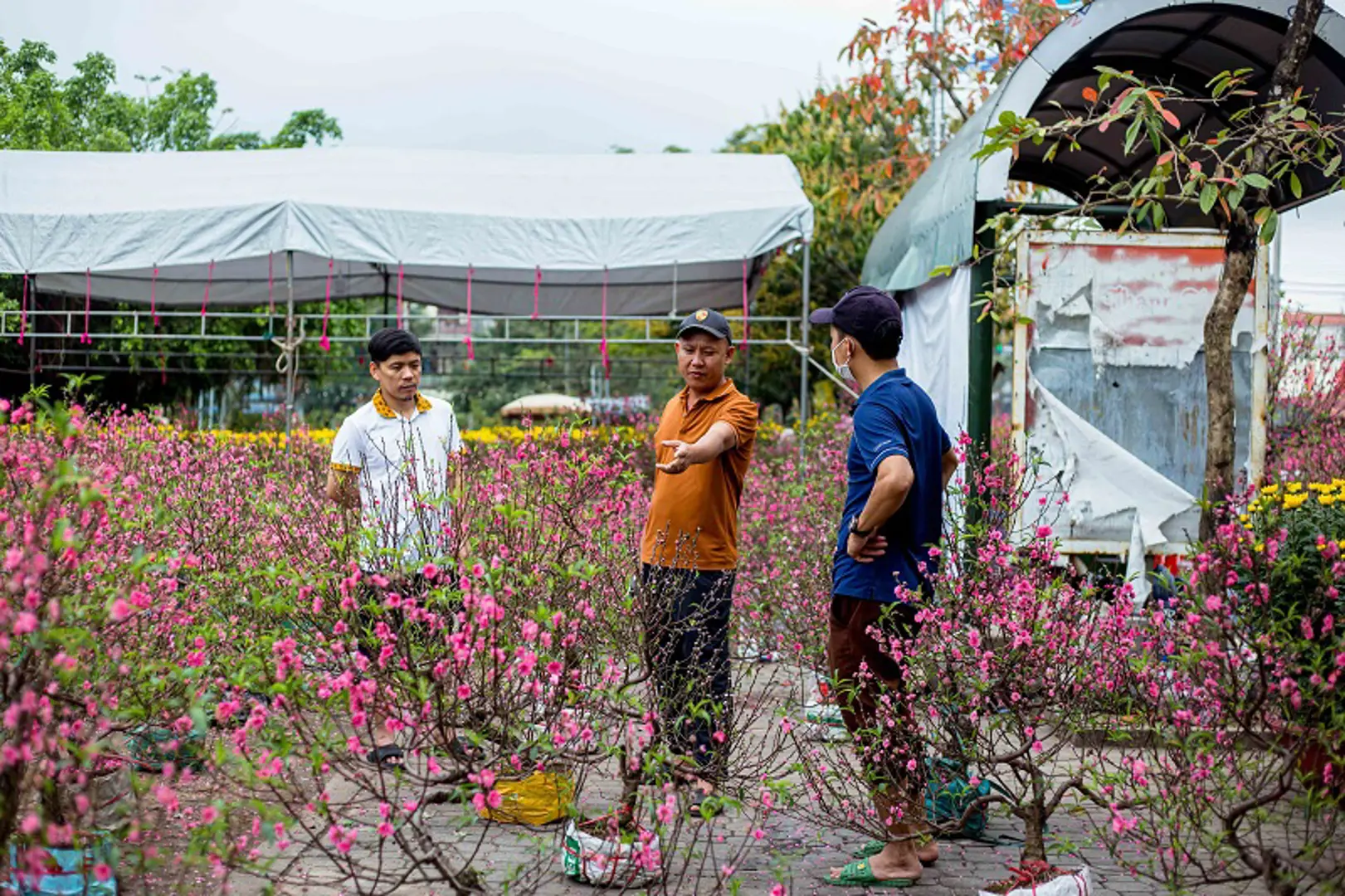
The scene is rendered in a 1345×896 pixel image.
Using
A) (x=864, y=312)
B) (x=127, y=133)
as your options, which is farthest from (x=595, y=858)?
(x=127, y=133)

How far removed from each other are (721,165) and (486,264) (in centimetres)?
420

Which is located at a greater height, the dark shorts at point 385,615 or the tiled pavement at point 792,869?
the dark shorts at point 385,615

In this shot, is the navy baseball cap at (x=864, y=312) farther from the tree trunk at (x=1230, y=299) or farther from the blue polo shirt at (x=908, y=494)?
the tree trunk at (x=1230, y=299)

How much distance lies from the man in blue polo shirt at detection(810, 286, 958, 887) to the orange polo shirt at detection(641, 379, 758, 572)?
66cm

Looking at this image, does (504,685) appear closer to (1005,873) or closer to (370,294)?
(1005,873)

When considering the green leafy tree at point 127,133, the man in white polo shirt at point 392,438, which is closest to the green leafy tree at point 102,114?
the green leafy tree at point 127,133

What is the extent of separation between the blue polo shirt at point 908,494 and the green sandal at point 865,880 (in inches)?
37.1

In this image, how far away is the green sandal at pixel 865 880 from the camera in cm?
437

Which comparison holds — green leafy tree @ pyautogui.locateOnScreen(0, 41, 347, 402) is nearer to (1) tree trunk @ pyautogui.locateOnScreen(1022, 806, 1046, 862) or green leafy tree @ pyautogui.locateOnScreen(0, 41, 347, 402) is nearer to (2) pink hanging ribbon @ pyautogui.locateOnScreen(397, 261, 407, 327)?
(2) pink hanging ribbon @ pyautogui.locateOnScreen(397, 261, 407, 327)

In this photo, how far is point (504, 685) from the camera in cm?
376

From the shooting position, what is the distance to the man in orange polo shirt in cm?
474

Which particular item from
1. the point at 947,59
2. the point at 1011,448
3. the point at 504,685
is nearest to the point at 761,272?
the point at 947,59

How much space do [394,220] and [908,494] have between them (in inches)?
376

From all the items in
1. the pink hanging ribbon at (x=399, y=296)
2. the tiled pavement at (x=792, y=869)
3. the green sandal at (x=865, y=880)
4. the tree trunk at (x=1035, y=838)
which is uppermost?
the pink hanging ribbon at (x=399, y=296)
